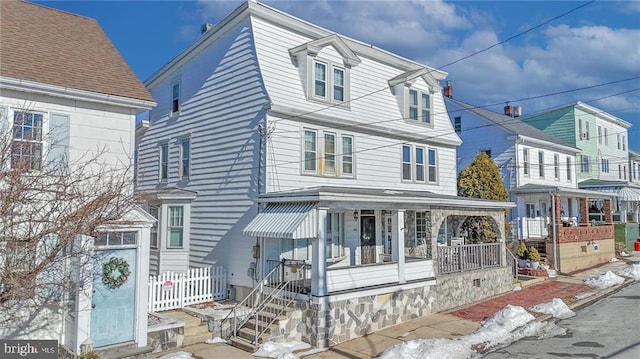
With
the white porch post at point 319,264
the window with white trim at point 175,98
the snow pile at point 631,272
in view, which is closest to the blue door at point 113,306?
the white porch post at point 319,264

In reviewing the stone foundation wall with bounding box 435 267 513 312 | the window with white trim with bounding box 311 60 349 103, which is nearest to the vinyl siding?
the window with white trim with bounding box 311 60 349 103

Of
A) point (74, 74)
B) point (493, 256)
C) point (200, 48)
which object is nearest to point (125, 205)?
point (74, 74)

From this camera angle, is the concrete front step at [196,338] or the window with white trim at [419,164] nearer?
the concrete front step at [196,338]

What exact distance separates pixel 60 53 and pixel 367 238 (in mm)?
11704

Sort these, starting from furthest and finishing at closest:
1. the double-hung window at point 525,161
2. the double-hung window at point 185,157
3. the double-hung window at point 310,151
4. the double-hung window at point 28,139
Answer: the double-hung window at point 525,161 < the double-hung window at point 185,157 < the double-hung window at point 310,151 < the double-hung window at point 28,139

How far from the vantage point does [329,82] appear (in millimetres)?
16734

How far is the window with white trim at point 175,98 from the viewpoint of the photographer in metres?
18.6

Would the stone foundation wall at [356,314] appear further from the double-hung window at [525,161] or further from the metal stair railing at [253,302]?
the double-hung window at [525,161]

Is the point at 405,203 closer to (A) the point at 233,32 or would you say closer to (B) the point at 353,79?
(B) the point at 353,79

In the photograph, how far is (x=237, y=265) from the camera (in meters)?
15.0

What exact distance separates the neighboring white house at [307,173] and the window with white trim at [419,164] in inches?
2.8

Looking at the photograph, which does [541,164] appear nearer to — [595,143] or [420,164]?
[595,143]

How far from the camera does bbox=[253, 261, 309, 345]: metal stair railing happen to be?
1204cm

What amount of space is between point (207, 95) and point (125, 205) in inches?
318
